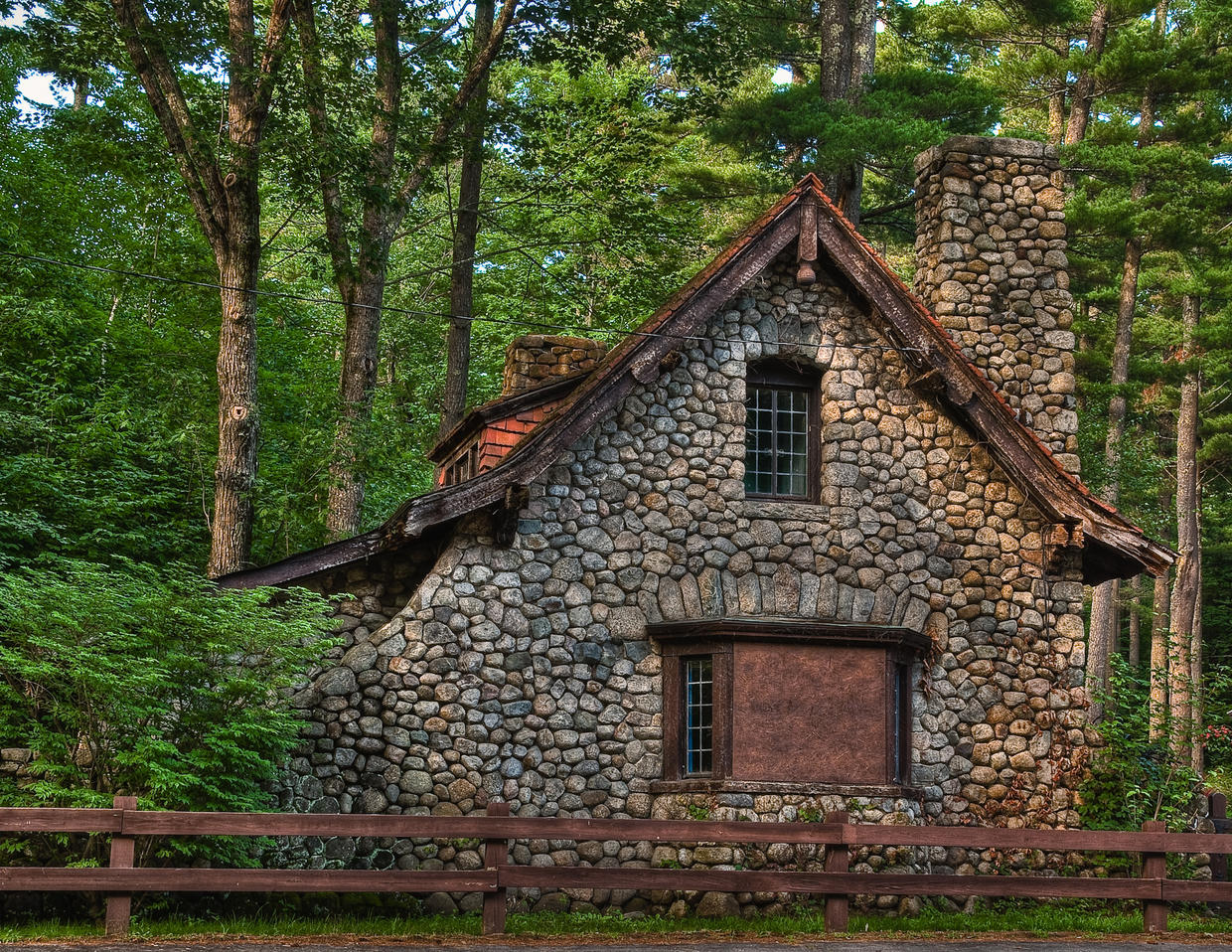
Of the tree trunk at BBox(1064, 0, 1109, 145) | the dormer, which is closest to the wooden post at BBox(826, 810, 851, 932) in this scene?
the dormer

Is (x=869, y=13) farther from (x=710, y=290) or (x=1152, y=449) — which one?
(x=1152, y=449)

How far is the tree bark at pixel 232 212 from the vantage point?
53.0 ft

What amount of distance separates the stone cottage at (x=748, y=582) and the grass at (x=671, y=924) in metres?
1.03

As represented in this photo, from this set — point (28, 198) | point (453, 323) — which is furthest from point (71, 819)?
point (28, 198)

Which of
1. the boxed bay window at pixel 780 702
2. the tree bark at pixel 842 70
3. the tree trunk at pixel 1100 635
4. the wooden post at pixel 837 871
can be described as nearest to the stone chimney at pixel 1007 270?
the boxed bay window at pixel 780 702

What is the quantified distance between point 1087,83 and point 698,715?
22.1 m

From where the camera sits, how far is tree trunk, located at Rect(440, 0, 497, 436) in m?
22.2

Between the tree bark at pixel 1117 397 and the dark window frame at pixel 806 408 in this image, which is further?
the tree bark at pixel 1117 397

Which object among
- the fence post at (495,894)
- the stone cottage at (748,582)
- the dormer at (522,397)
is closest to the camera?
the fence post at (495,894)

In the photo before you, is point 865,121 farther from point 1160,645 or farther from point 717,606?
point 1160,645

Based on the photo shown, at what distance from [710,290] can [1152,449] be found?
26.8 meters

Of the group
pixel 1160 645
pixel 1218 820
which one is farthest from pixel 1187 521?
pixel 1218 820

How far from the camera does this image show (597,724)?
14.3 meters

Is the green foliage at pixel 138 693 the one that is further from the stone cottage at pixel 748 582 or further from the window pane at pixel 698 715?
the window pane at pixel 698 715
